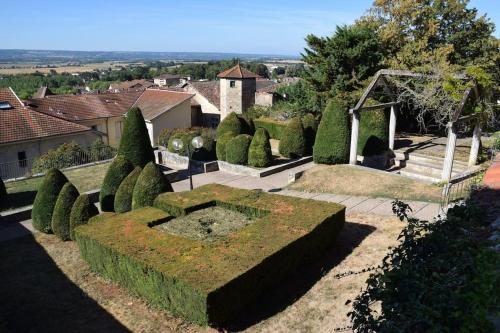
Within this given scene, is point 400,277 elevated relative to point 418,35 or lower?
lower

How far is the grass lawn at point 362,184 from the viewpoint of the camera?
42.1ft

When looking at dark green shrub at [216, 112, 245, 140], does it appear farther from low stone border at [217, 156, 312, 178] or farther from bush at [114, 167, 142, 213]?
bush at [114, 167, 142, 213]

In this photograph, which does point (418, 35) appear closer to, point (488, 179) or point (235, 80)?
point (235, 80)

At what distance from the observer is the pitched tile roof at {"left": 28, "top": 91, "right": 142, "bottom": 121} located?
30.8 meters

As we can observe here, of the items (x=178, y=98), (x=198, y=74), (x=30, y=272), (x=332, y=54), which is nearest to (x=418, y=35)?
(x=332, y=54)

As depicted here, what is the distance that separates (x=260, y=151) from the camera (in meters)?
17.5

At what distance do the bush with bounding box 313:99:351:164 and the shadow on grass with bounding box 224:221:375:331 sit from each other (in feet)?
22.5

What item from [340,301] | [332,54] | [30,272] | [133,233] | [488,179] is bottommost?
[30,272]

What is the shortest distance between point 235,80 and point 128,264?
26.6m

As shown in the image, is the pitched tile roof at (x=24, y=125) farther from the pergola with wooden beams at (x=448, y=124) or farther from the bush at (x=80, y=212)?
the pergola with wooden beams at (x=448, y=124)

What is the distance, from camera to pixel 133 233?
8.57 meters

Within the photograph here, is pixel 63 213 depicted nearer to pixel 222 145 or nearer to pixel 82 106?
pixel 222 145

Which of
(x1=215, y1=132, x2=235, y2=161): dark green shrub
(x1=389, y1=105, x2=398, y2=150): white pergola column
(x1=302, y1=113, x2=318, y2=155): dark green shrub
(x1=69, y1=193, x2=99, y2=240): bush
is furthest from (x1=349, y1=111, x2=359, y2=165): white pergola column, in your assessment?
(x1=69, y1=193, x2=99, y2=240): bush

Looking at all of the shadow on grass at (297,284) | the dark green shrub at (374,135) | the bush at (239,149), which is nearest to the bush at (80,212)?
the shadow on grass at (297,284)
